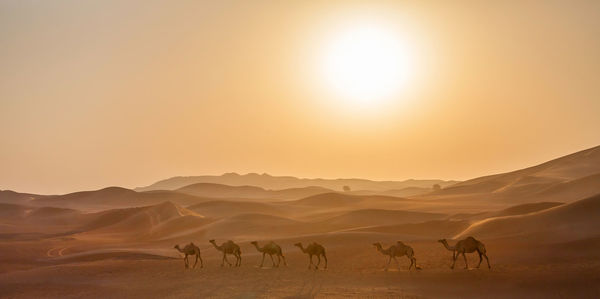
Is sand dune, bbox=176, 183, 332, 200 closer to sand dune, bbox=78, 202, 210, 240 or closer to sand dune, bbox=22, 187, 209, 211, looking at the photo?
sand dune, bbox=22, 187, 209, 211

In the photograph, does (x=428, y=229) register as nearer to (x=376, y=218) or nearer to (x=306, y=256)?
(x=376, y=218)

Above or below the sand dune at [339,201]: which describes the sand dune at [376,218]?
below

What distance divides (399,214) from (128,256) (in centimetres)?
2969

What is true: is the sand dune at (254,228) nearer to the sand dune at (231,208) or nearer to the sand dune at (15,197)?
the sand dune at (231,208)

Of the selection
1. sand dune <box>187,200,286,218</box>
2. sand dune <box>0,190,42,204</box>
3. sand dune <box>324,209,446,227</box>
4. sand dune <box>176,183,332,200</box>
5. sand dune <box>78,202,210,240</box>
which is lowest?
sand dune <box>324,209,446,227</box>

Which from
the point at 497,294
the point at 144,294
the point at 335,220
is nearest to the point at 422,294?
the point at 497,294

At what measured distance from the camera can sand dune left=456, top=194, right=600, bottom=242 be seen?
2809 cm

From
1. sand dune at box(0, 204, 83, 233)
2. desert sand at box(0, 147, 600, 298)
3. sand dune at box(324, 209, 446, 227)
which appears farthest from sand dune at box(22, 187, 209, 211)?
sand dune at box(324, 209, 446, 227)

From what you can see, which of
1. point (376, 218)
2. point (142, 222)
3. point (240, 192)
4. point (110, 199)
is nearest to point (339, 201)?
point (376, 218)

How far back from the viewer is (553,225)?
31.0m

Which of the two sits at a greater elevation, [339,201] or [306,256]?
[339,201]

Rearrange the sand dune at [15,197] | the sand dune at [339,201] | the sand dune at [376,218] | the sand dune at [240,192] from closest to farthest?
the sand dune at [376,218], the sand dune at [339,201], the sand dune at [15,197], the sand dune at [240,192]

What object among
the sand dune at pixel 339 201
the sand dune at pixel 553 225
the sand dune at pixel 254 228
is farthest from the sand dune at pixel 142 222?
the sand dune at pixel 553 225

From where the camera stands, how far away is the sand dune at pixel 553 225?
1106 inches
